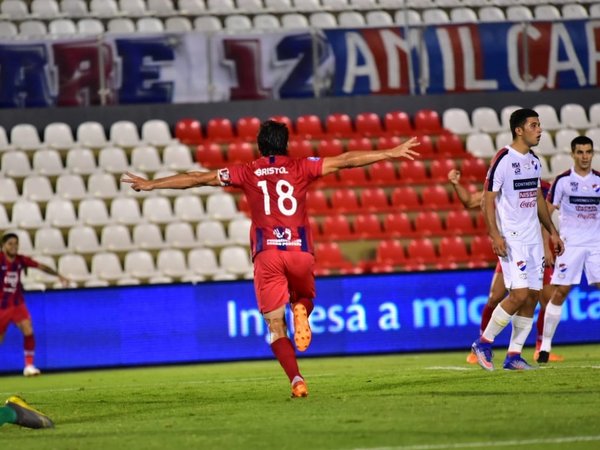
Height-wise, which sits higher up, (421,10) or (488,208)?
(421,10)

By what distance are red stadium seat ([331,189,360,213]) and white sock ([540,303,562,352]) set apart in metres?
7.52

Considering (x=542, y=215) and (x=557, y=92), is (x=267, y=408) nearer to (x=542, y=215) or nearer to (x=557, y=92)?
(x=542, y=215)

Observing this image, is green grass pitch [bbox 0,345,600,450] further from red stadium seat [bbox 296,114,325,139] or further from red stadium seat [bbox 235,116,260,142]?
red stadium seat [bbox 296,114,325,139]

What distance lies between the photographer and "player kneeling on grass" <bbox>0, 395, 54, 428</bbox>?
8.04 m

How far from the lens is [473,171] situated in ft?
71.1

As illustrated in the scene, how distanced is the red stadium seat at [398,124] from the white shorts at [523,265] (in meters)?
11.1

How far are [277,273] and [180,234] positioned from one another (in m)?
10.2

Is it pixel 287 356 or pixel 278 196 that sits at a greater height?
pixel 278 196

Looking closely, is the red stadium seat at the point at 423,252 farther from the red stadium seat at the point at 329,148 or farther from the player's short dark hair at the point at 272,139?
the player's short dark hair at the point at 272,139

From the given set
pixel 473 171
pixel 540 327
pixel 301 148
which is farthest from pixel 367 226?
pixel 540 327

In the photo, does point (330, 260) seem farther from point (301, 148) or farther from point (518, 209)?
point (518, 209)

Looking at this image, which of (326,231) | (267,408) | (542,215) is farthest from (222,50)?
(267,408)

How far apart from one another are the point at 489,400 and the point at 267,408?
1580mm

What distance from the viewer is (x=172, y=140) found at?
862 inches
